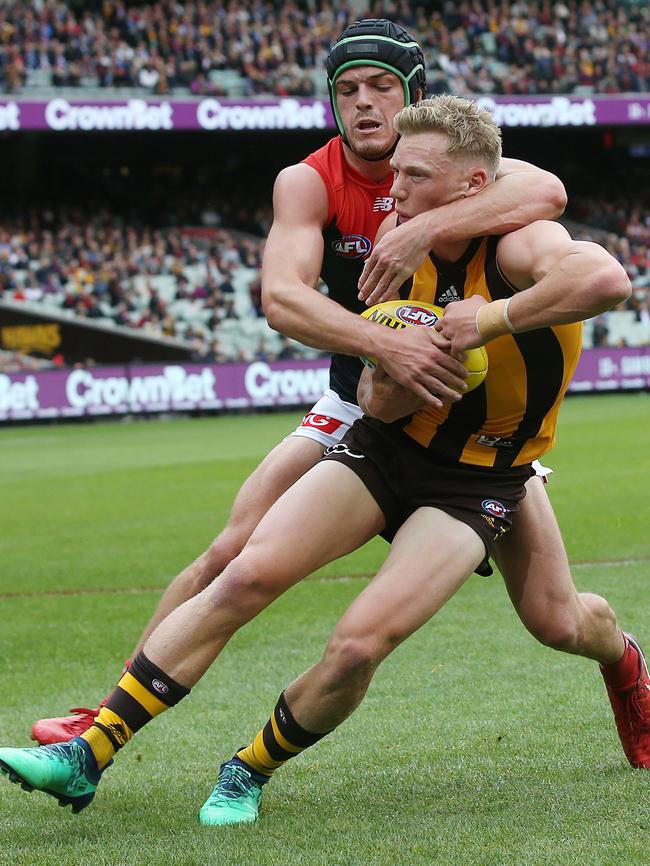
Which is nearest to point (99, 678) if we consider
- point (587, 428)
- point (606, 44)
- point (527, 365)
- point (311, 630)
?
point (311, 630)

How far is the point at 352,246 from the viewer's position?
530cm

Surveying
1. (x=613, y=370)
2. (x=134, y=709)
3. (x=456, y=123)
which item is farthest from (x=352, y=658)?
(x=613, y=370)

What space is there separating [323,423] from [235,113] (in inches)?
1096

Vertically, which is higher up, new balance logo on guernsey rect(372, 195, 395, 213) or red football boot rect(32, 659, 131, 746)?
new balance logo on guernsey rect(372, 195, 395, 213)

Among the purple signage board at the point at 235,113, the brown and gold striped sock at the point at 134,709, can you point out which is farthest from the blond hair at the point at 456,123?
the purple signage board at the point at 235,113

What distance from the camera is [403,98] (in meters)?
5.12

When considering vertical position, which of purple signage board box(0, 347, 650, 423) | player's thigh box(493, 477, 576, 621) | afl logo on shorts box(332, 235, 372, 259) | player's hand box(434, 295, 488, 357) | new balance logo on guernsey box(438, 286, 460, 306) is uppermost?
afl logo on shorts box(332, 235, 372, 259)

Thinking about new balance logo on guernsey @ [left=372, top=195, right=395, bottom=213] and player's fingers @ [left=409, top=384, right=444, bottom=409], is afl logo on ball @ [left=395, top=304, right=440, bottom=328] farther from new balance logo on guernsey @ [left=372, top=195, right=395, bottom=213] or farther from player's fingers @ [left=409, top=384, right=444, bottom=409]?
new balance logo on guernsey @ [left=372, top=195, right=395, bottom=213]

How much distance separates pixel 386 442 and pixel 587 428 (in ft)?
57.7

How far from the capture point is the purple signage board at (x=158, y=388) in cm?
2655

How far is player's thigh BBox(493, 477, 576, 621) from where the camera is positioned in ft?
15.2

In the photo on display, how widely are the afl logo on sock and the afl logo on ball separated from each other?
1.46 m

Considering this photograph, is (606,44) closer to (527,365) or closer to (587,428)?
(587,428)

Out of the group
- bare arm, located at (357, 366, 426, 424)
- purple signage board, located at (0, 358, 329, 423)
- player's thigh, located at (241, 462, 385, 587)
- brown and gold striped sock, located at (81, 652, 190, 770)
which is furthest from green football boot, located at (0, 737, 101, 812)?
purple signage board, located at (0, 358, 329, 423)
